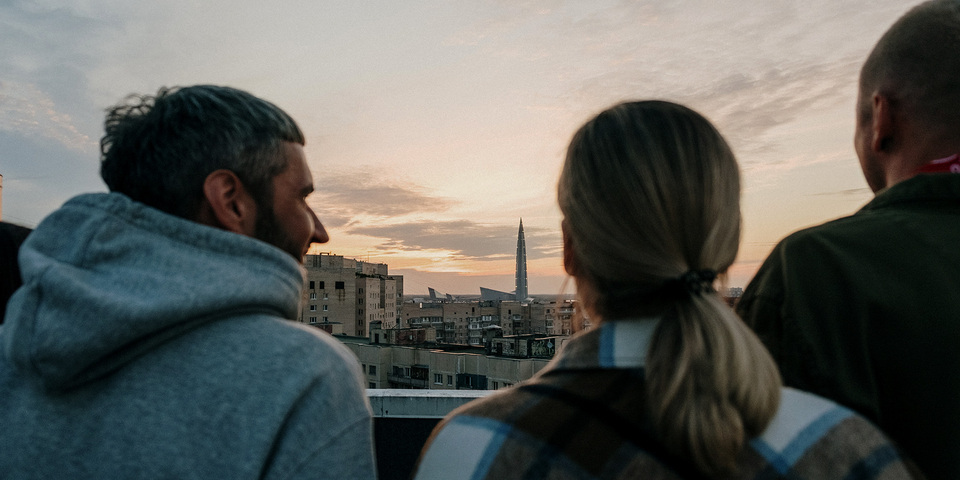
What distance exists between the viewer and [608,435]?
33.3 inches

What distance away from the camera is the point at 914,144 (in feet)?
4.33

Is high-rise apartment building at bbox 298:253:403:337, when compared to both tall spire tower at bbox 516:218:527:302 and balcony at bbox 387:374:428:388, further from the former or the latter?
tall spire tower at bbox 516:218:527:302

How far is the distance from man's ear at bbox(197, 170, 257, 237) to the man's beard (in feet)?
0.04

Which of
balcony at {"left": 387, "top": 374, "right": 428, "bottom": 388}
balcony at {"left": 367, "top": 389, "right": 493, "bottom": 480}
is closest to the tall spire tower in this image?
balcony at {"left": 387, "top": 374, "right": 428, "bottom": 388}

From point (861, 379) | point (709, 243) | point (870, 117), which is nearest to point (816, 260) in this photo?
point (861, 379)

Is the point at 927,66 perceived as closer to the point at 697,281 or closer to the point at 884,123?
the point at 884,123

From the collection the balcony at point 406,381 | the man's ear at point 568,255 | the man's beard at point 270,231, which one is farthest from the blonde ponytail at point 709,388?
the balcony at point 406,381

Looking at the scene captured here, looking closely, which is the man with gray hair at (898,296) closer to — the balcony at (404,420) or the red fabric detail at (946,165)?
the red fabric detail at (946,165)

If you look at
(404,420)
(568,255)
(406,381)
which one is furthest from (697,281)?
(406,381)

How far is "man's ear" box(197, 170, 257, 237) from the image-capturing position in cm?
116

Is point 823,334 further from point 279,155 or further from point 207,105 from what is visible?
point 207,105

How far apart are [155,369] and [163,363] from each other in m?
0.01

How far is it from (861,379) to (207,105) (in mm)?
Answer: 1446

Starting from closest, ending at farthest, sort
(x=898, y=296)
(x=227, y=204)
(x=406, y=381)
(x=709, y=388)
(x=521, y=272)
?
(x=709, y=388) → (x=898, y=296) → (x=227, y=204) → (x=406, y=381) → (x=521, y=272)
